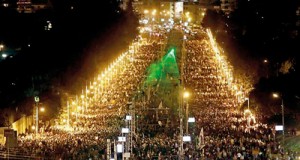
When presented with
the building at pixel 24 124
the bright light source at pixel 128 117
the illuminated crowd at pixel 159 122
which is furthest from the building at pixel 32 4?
the bright light source at pixel 128 117

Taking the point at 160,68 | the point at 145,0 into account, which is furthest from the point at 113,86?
the point at 145,0

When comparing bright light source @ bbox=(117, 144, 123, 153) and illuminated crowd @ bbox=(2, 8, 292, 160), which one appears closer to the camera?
bright light source @ bbox=(117, 144, 123, 153)

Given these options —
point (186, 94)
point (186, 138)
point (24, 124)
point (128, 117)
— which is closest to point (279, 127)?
point (186, 138)

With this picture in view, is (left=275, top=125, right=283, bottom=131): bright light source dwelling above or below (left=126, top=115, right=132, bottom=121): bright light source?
below

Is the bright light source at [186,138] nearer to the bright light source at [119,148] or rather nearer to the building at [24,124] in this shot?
the bright light source at [119,148]

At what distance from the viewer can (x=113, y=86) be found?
5197cm

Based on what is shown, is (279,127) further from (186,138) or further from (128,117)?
(128,117)

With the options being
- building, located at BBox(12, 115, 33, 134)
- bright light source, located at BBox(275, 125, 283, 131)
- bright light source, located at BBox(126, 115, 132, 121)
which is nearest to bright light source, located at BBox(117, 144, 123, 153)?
bright light source, located at BBox(275, 125, 283, 131)

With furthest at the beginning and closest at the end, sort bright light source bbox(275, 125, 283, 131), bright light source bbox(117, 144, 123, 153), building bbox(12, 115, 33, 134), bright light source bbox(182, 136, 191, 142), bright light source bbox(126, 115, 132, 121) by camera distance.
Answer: building bbox(12, 115, 33, 134)
bright light source bbox(126, 115, 132, 121)
bright light source bbox(275, 125, 283, 131)
bright light source bbox(182, 136, 191, 142)
bright light source bbox(117, 144, 123, 153)

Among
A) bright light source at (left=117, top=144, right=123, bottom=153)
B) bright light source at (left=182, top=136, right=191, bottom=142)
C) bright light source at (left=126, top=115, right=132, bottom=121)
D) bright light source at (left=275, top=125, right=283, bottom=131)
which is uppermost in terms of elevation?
bright light source at (left=126, top=115, right=132, bottom=121)

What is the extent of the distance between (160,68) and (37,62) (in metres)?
15.3

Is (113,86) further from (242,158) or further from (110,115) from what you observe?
(242,158)

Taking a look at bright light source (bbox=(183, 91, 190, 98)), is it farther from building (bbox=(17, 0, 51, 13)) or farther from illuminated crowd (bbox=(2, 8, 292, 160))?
building (bbox=(17, 0, 51, 13))

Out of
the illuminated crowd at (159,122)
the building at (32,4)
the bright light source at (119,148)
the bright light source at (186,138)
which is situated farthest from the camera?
the building at (32,4)
